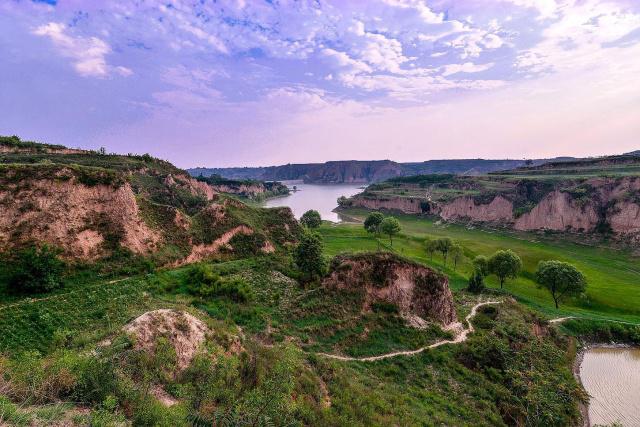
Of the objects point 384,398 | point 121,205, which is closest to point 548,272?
point 384,398

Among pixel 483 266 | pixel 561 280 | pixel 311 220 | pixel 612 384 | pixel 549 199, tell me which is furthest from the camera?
pixel 549 199

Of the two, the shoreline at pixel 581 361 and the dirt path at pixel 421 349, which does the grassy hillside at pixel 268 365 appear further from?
the shoreline at pixel 581 361

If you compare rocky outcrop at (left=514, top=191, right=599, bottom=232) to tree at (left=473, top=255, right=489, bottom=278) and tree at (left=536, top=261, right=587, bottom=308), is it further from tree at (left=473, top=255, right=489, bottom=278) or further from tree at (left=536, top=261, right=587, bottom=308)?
tree at (left=473, top=255, right=489, bottom=278)

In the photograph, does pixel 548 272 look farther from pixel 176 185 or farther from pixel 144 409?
pixel 176 185

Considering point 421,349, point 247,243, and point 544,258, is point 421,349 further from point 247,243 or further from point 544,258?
point 544,258

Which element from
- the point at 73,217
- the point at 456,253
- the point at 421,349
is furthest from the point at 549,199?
the point at 73,217

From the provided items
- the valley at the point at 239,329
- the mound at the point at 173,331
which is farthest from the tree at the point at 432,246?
the mound at the point at 173,331
